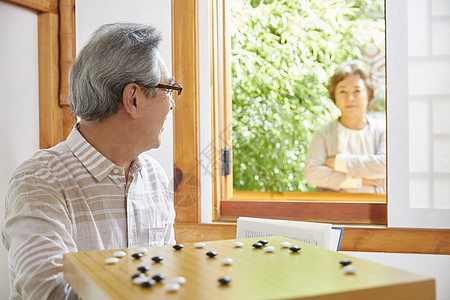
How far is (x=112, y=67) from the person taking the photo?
59.1 inches

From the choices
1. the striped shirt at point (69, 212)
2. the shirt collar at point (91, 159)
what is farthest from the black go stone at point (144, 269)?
the shirt collar at point (91, 159)

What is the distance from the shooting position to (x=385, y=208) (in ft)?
6.98

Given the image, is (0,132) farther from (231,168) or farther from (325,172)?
(325,172)

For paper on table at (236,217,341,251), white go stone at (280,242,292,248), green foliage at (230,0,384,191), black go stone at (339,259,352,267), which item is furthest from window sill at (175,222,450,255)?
black go stone at (339,259,352,267)

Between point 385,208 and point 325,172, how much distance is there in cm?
35

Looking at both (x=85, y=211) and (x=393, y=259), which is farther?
(x=393, y=259)

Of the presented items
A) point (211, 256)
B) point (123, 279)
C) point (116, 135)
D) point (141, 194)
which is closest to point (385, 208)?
point (141, 194)

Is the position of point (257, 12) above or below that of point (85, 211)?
above

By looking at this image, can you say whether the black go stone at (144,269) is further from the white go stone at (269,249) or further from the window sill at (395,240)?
the window sill at (395,240)

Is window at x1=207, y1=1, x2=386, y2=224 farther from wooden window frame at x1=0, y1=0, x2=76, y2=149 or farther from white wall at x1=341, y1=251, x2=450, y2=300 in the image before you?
wooden window frame at x1=0, y1=0, x2=76, y2=149

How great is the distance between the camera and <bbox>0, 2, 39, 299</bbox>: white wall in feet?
7.52

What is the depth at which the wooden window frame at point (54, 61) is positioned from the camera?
2.48 m

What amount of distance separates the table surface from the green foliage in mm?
1568

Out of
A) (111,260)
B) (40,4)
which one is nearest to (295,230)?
(111,260)
